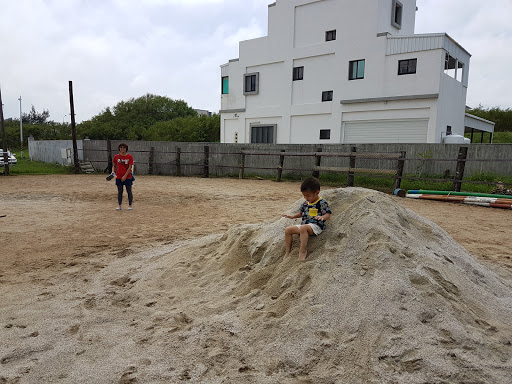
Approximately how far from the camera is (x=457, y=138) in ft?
55.2

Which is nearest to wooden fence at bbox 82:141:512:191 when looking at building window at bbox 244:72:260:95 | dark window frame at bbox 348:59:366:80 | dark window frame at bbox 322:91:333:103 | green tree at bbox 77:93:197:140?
dark window frame at bbox 322:91:333:103

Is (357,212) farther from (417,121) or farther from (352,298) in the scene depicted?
(417,121)

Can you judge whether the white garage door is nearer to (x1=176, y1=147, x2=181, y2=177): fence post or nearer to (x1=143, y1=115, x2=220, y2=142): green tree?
(x1=176, y1=147, x2=181, y2=177): fence post

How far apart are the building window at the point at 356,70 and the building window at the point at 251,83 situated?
6143 mm

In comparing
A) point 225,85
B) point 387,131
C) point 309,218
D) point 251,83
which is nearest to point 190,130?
point 225,85

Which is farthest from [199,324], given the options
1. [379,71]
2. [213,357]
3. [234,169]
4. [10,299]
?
[379,71]

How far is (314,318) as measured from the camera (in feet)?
8.80

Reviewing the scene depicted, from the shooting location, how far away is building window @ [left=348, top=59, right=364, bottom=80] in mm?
19531

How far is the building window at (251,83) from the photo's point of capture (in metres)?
23.4

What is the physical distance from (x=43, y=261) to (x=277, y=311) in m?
3.42

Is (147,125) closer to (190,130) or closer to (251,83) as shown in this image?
(190,130)

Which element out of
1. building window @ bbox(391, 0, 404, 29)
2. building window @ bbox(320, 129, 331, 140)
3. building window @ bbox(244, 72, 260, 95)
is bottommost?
building window @ bbox(320, 129, 331, 140)

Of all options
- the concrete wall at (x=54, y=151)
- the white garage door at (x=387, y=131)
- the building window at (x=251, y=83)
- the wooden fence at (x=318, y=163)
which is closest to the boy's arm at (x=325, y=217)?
the wooden fence at (x=318, y=163)

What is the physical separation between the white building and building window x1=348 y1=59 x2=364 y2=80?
0.05 m
